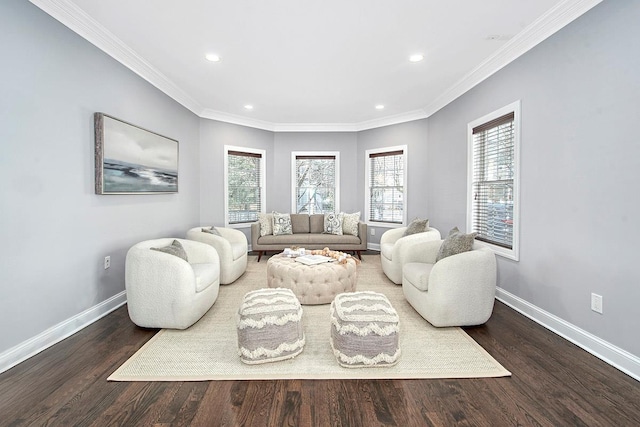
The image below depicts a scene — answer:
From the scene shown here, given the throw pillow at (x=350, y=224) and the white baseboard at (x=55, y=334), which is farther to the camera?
the throw pillow at (x=350, y=224)

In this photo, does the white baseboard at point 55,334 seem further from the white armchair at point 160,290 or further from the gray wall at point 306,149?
the gray wall at point 306,149

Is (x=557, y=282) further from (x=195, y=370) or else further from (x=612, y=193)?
(x=195, y=370)

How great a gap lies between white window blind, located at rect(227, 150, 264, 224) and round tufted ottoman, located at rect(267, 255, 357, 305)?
2.99 metres

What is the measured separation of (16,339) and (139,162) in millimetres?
2036

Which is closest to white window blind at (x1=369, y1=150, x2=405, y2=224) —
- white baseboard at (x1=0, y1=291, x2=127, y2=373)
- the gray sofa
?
the gray sofa

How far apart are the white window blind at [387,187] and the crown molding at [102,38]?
3931 millimetres

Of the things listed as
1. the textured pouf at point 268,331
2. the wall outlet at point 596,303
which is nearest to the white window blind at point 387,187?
the wall outlet at point 596,303

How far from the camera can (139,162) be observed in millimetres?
3512

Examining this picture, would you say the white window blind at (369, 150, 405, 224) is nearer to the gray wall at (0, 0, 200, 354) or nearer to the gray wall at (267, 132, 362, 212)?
the gray wall at (267, 132, 362, 212)

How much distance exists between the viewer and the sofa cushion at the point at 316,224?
596 centimetres

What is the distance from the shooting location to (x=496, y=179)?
142 inches

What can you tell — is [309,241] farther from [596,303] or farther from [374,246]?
[596,303]

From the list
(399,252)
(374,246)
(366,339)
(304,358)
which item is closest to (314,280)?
(304,358)

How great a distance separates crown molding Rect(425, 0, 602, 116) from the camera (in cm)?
243
